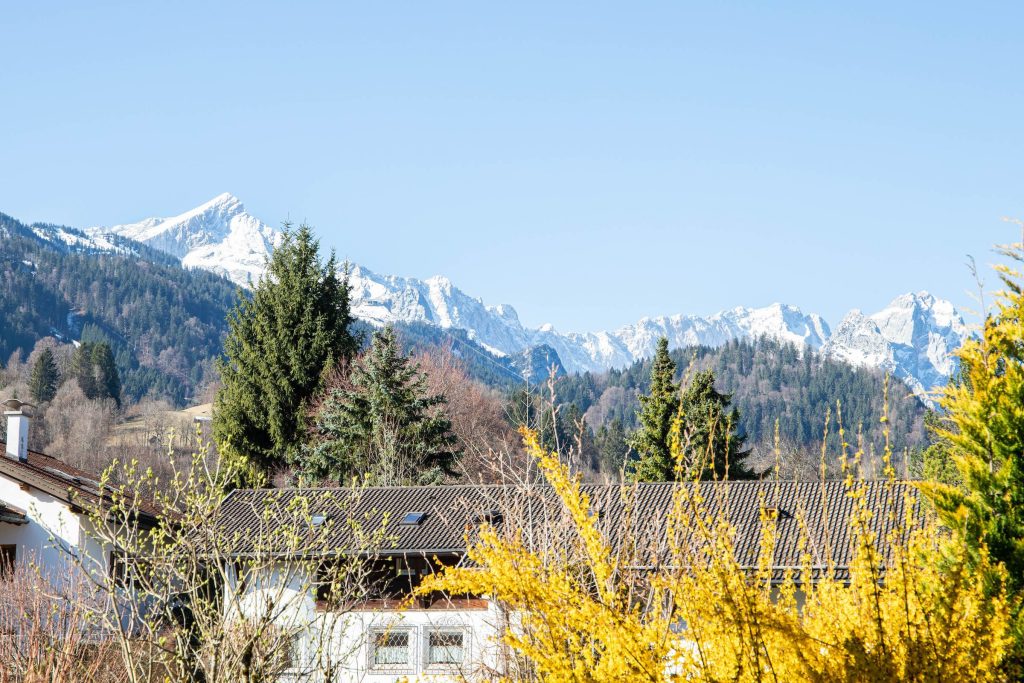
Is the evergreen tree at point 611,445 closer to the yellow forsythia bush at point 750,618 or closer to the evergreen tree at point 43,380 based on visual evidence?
the evergreen tree at point 43,380

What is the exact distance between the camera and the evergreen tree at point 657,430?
38844mm

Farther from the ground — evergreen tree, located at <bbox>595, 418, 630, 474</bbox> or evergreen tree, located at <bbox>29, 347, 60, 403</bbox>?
evergreen tree, located at <bbox>29, 347, 60, 403</bbox>

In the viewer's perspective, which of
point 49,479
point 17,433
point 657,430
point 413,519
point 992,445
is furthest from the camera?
point 657,430

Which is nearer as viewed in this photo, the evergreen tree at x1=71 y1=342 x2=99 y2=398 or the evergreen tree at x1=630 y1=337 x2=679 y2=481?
the evergreen tree at x1=630 y1=337 x2=679 y2=481

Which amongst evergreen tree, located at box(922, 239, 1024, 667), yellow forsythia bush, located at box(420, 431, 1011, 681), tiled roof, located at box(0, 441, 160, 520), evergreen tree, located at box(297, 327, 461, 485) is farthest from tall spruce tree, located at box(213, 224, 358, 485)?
yellow forsythia bush, located at box(420, 431, 1011, 681)

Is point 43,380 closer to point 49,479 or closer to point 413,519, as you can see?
point 49,479

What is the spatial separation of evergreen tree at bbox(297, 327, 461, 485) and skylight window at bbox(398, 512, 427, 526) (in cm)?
891

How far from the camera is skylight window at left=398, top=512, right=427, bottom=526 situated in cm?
2728

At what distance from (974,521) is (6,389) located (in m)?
95.1

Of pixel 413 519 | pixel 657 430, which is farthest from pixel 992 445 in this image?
pixel 657 430

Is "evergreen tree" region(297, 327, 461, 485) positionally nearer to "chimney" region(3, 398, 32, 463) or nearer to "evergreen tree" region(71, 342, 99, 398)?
"chimney" region(3, 398, 32, 463)

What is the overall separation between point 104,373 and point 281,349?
73.3m

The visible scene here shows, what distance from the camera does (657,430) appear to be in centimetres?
4003

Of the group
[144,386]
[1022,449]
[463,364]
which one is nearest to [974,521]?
[1022,449]
